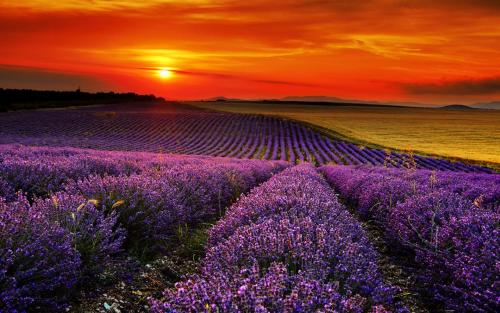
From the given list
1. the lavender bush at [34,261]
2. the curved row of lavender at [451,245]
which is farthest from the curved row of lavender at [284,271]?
the lavender bush at [34,261]

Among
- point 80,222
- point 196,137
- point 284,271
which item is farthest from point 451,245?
point 196,137

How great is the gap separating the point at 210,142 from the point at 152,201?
2369 centimetres

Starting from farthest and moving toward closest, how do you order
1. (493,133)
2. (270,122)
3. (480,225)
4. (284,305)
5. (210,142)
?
(270,122) → (493,133) → (210,142) → (480,225) → (284,305)

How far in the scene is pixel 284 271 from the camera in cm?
227

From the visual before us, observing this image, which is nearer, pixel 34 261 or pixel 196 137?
pixel 34 261

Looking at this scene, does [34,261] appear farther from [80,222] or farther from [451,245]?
[451,245]

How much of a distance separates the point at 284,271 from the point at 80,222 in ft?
7.20

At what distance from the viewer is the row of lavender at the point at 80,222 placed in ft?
8.70

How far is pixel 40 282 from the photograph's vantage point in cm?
261

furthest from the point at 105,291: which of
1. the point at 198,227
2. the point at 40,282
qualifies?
the point at 198,227

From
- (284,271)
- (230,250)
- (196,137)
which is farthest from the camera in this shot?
(196,137)

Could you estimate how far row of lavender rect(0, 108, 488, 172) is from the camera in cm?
2117

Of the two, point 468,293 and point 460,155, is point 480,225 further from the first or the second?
point 460,155

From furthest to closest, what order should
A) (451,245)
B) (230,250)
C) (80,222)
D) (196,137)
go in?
(196,137), (80,222), (451,245), (230,250)
